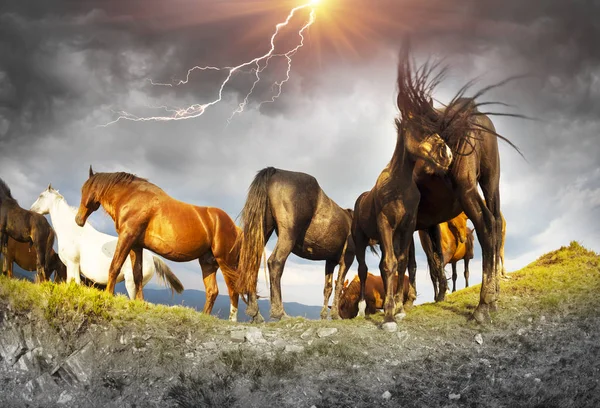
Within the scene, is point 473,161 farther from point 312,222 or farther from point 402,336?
point 312,222

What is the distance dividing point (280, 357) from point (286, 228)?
3.07 metres

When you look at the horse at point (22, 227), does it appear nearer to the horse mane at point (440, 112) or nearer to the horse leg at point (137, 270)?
the horse leg at point (137, 270)

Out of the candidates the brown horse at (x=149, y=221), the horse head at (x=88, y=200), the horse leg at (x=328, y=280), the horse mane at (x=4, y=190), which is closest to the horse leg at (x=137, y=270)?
the brown horse at (x=149, y=221)

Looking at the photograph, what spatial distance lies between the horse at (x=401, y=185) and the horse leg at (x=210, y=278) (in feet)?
15.1

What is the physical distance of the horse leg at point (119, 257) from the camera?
30.5 feet

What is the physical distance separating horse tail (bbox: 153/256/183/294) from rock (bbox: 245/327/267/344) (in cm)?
675

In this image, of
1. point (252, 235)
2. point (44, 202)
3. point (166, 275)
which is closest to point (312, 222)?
point (252, 235)

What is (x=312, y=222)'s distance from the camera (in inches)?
421

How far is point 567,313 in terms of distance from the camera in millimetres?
8375

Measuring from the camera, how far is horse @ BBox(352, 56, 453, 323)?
7.79m

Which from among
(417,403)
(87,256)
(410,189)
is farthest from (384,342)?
(87,256)

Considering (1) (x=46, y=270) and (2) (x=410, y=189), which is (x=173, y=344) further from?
(1) (x=46, y=270)

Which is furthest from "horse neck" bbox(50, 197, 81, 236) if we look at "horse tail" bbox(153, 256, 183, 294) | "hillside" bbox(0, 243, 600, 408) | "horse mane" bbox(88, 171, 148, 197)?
"hillside" bbox(0, 243, 600, 408)

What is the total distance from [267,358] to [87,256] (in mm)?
7651
